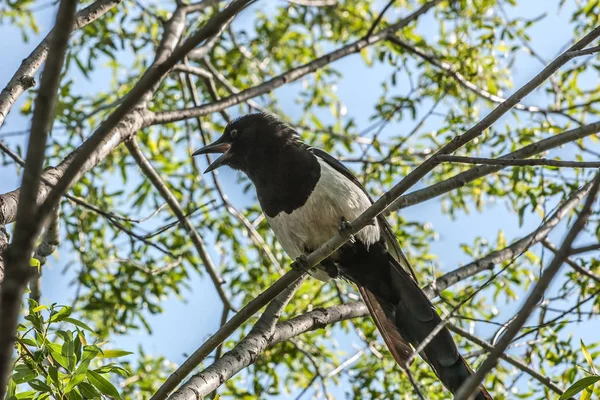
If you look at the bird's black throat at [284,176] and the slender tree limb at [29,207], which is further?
the bird's black throat at [284,176]

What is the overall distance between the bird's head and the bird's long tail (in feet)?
3.36

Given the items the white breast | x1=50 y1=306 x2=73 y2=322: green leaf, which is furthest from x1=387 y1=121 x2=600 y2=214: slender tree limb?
x1=50 y1=306 x2=73 y2=322: green leaf

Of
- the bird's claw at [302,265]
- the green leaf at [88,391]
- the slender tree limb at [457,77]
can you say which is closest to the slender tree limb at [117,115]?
the green leaf at [88,391]

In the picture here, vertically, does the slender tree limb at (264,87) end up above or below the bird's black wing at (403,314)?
above

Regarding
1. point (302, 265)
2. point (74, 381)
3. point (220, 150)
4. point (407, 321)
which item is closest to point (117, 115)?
point (74, 381)

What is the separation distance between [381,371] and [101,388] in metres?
3.46

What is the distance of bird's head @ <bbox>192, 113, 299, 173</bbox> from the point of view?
15.6ft

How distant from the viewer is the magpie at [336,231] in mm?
4258

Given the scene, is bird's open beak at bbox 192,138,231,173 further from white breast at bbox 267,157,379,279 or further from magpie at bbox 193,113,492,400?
white breast at bbox 267,157,379,279

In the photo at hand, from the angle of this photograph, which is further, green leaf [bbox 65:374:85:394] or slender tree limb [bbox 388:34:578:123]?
slender tree limb [bbox 388:34:578:123]

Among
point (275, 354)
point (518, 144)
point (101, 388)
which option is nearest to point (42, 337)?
point (101, 388)

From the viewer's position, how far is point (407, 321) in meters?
4.33

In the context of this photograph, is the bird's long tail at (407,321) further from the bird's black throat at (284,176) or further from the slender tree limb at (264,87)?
the slender tree limb at (264,87)

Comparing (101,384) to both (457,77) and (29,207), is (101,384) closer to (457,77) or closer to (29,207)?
(29,207)
